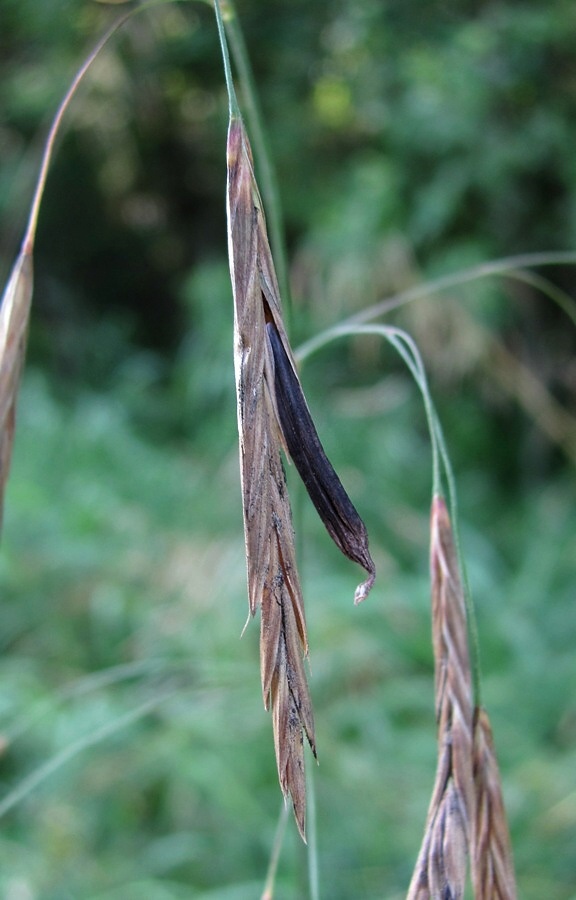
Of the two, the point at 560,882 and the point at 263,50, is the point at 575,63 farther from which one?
the point at 560,882

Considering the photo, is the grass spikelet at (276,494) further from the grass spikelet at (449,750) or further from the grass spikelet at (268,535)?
the grass spikelet at (449,750)

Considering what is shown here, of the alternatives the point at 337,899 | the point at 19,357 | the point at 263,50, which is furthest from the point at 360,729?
the point at 263,50

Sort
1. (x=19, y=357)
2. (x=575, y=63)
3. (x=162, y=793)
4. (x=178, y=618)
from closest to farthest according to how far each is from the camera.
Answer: (x=19, y=357)
(x=162, y=793)
(x=178, y=618)
(x=575, y=63)

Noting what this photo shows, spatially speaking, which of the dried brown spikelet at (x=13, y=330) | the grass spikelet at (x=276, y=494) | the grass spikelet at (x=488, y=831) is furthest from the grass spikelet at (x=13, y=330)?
the grass spikelet at (x=488, y=831)

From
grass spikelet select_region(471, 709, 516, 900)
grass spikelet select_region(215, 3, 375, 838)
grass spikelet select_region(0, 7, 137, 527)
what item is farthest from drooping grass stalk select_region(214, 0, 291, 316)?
grass spikelet select_region(471, 709, 516, 900)

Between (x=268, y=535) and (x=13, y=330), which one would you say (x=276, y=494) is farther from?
(x=13, y=330)

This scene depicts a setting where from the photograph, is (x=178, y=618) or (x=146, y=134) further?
(x=146, y=134)

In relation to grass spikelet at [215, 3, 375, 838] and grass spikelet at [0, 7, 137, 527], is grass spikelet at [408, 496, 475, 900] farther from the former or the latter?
grass spikelet at [0, 7, 137, 527]
